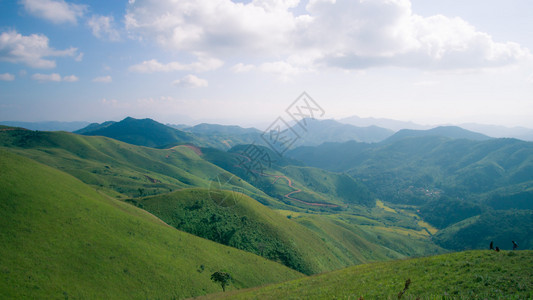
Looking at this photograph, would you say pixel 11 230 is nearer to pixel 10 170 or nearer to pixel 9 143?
pixel 10 170

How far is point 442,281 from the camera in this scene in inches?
794

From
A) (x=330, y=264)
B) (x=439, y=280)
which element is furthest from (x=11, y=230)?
(x=330, y=264)

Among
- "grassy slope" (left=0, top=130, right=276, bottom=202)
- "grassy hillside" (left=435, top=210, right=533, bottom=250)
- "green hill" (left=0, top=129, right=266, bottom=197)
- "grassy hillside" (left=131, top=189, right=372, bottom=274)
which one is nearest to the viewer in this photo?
"grassy hillside" (left=131, top=189, right=372, bottom=274)

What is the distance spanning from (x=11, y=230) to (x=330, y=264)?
241 feet

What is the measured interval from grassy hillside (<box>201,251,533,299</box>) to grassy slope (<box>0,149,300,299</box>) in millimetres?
19765

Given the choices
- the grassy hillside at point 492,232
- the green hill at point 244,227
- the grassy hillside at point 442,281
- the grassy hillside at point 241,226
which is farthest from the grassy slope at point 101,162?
the grassy hillside at point 492,232

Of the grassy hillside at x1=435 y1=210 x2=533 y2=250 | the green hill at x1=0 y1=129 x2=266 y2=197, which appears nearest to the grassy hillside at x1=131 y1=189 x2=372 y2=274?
the green hill at x1=0 y1=129 x2=266 y2=197

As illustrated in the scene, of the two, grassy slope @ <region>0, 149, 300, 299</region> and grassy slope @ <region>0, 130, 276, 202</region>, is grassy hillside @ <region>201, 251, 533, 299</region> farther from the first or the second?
grassy slope @ <region>0, 130, 276, 202</region>

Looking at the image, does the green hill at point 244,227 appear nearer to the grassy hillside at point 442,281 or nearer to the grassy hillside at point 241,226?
the grassy hillside at point 241,226

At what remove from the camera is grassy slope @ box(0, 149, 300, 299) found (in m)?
30.2

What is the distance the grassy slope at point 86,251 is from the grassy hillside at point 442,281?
1977 centimetres

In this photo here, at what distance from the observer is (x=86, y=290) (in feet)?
101

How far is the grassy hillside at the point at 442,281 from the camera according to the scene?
16734 millimetres

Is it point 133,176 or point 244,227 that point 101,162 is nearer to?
point 133,176
